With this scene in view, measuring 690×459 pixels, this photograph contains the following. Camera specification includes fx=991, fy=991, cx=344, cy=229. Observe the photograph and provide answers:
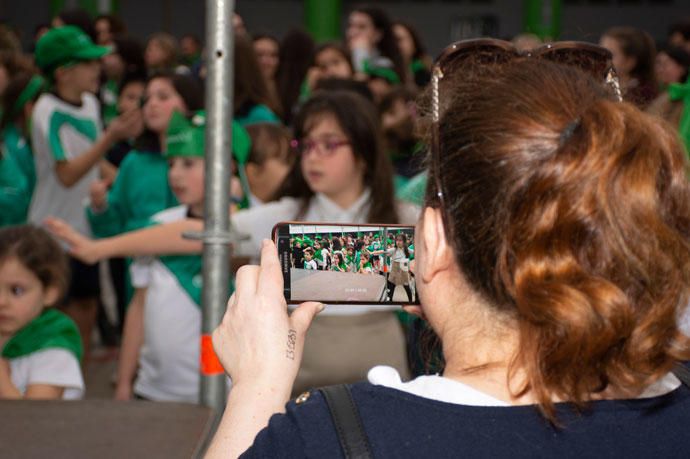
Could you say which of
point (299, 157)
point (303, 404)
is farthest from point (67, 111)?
point (303, 404)

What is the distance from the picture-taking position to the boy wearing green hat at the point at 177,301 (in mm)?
3049

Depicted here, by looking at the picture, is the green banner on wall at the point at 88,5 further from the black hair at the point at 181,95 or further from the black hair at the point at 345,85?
the black hair at the point at 181,95

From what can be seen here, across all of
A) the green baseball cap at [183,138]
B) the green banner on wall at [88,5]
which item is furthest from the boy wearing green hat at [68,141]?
the green banner on wall at [88,5]

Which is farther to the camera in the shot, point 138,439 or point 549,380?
point 138,439

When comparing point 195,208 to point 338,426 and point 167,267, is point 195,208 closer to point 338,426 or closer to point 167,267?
point 167,267

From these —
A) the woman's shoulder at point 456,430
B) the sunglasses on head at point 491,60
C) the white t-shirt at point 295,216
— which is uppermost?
the sunglasses on head at point 491,60

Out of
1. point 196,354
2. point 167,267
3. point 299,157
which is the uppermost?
point 299,157

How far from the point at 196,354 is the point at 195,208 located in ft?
1.51

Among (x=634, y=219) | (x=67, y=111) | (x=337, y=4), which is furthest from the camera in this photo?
(x=337, y=4)

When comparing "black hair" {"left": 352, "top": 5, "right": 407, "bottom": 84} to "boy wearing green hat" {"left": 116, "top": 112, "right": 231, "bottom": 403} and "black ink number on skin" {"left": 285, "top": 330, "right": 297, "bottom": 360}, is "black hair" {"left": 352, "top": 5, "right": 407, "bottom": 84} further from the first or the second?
"black ink number on skin" {"left": 285, "top": 330, "right": 297, "bottom": 360}

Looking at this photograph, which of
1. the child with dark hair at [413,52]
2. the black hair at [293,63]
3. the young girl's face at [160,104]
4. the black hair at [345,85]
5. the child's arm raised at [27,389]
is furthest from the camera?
the child with dark hair at [413,52]

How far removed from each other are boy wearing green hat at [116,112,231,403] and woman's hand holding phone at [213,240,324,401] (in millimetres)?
1830

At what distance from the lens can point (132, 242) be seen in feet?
8.98

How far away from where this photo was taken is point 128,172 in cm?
398
